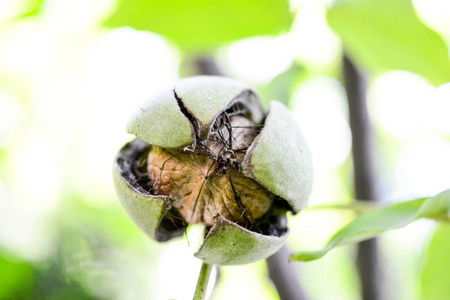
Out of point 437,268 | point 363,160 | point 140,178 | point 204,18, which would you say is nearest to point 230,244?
point 140,178

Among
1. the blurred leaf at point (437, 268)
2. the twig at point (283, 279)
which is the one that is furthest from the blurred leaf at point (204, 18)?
the twig at point (283, 279)

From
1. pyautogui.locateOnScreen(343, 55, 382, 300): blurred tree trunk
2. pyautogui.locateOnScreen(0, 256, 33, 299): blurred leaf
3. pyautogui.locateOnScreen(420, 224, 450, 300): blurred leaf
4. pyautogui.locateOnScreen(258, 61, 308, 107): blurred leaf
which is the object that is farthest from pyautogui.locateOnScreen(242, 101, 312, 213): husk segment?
pyautogui.locateOnScreen(343, 55, 382, 300): blurred tree trunk

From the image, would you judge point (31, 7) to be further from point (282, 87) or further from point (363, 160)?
point (363, 160)

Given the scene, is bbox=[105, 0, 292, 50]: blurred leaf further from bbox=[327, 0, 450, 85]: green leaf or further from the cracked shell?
the cracked shell

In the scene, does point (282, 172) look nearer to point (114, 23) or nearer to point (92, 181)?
point (114, 23)

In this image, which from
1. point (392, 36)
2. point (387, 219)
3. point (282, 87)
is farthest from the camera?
point (282, 87)

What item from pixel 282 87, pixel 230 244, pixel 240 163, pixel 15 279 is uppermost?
pixel 240 163

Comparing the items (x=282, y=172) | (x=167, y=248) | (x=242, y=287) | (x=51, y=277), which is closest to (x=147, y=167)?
(x=282, y=172)
